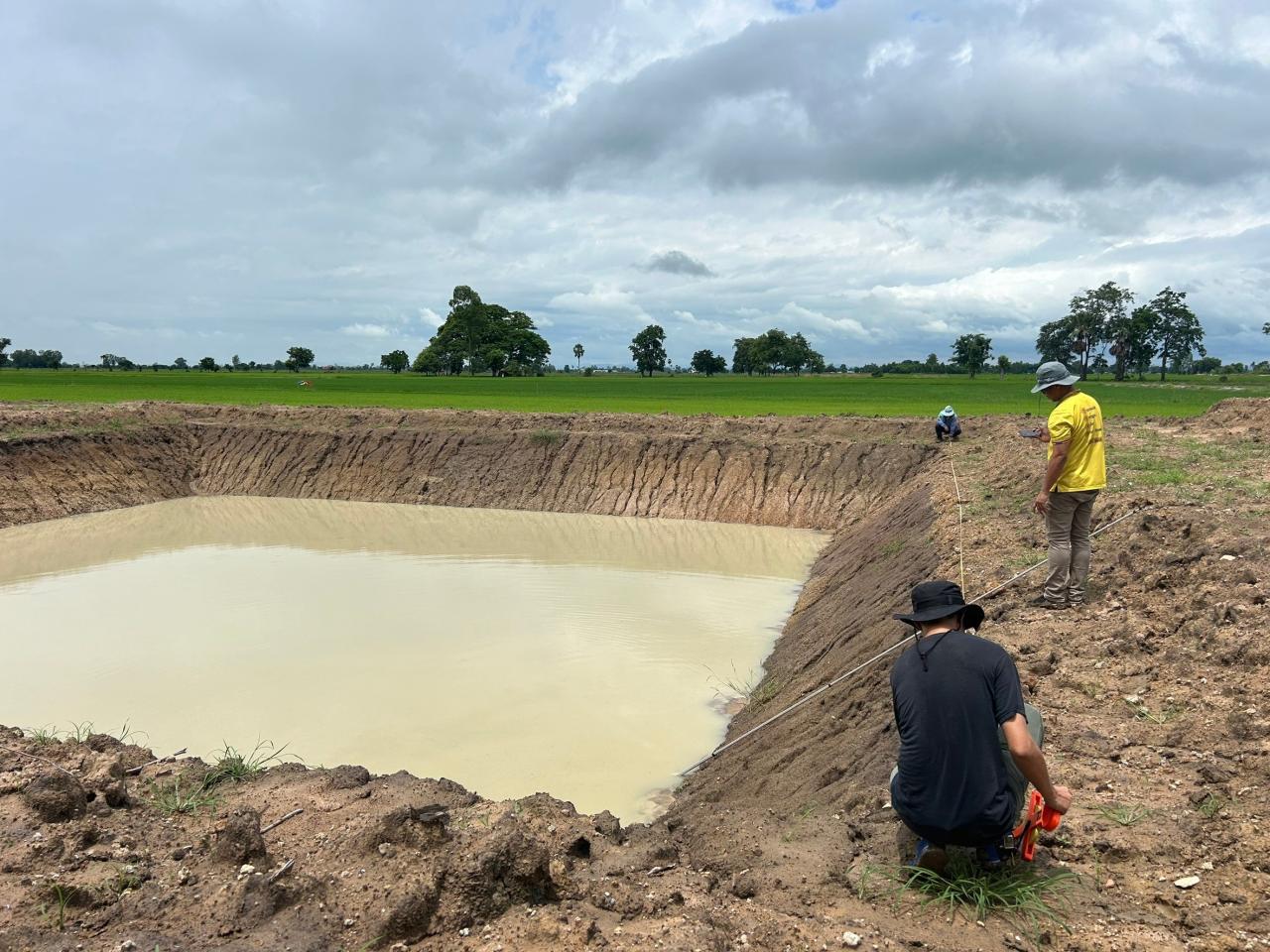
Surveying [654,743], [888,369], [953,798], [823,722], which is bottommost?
[654,743]

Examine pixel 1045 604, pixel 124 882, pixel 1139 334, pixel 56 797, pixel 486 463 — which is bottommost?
pixel 124 882

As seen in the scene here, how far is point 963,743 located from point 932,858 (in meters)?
0.67

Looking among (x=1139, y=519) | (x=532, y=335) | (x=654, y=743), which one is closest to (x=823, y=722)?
(x=654, y=743)

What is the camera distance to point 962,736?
137 inches

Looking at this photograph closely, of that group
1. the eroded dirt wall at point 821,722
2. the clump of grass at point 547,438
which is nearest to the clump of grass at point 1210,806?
the eroded dirt wall at point 821,722

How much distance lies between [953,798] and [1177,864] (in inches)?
49.7

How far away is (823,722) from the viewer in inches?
277

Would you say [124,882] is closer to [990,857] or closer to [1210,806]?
[990,857]

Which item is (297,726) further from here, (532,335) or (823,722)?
(532,335)

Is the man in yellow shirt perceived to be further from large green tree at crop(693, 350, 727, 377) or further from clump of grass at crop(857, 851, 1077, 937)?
large green tree at crop(693, 350, 727, 377)

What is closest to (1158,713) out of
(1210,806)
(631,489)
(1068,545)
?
(1210,806)

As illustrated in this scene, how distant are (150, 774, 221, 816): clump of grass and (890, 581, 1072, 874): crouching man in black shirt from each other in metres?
4.50

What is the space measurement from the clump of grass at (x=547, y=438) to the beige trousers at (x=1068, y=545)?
19.2m

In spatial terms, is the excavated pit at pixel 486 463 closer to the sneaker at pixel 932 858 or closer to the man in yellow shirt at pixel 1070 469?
the man in yellow shirt at pixel 1070 469
